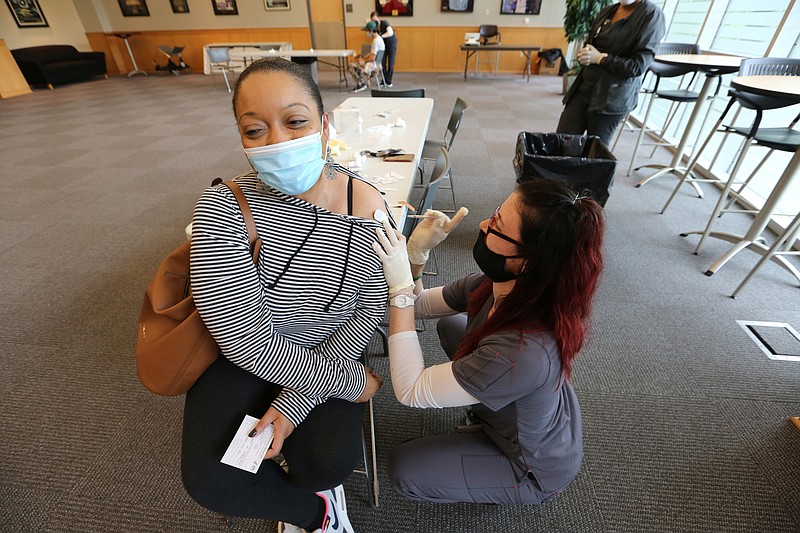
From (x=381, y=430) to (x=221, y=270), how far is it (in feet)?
3.49

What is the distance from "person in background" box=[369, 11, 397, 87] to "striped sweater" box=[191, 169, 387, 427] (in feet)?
26.7

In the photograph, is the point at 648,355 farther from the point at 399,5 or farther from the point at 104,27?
the point at 104,27

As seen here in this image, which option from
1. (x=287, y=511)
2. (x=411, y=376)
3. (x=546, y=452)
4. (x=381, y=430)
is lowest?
(x=381, y=430)

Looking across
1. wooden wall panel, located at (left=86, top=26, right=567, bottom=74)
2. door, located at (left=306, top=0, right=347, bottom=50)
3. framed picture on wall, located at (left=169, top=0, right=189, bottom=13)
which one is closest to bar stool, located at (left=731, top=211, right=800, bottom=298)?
wooden wall panel, located at (left=86, top=26, right=567, bottom=74)

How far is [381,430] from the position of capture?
5.16 ft

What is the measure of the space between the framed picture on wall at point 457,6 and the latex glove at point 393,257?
10178mm

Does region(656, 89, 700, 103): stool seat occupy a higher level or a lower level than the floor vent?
higher

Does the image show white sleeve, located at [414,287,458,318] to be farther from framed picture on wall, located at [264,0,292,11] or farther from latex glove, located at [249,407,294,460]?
framed picture on wall, located at [264,0,292,11]

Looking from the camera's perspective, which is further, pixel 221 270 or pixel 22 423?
pixel 22 423

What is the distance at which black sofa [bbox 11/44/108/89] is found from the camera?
8.17 metres

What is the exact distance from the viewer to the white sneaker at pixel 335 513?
115cm

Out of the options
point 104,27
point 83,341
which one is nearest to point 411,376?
point 83,341

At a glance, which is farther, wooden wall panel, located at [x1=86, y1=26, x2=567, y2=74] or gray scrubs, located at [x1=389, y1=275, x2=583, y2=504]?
wooden wall panel, located at [x1=86, y1=26, x2=567, y2=74]

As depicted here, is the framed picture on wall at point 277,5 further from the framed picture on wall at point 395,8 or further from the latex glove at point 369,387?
the latex glove at point 369,387
